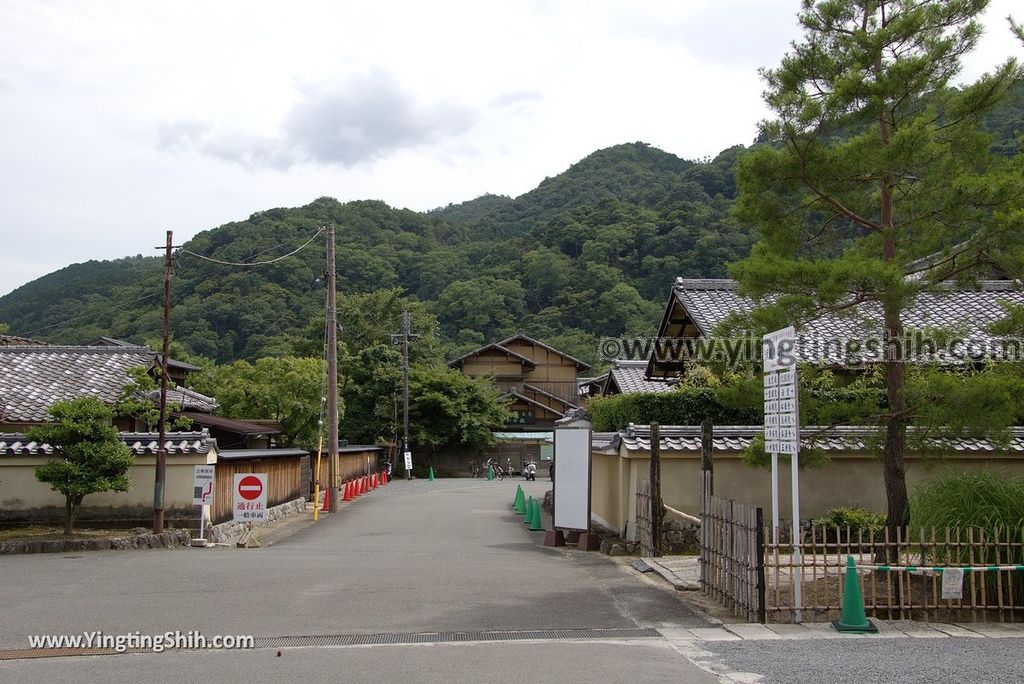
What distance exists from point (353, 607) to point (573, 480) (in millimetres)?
7341

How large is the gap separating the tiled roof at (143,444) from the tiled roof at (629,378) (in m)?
16.7

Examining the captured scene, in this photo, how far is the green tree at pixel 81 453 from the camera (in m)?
16.4

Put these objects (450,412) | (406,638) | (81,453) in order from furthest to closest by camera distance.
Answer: (450,412), (81,453), (406,638)

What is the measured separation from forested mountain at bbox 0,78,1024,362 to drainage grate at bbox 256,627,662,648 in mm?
38358

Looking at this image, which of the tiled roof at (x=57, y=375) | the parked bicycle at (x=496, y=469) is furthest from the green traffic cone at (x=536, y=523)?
the parked bicycle at (x=496, y=469)

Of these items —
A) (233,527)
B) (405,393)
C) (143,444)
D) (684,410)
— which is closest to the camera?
(684,410)

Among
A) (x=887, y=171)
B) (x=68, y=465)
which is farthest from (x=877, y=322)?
(x=68, y=465)

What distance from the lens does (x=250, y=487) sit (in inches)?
763

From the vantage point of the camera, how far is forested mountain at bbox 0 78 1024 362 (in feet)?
197

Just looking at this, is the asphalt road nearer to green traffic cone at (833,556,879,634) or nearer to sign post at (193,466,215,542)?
sign post at (193,466,215,542)

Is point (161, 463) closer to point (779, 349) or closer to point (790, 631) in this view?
point (779, 349)

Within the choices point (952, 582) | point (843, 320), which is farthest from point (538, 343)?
point (952, 582)

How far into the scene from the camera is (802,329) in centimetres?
1112

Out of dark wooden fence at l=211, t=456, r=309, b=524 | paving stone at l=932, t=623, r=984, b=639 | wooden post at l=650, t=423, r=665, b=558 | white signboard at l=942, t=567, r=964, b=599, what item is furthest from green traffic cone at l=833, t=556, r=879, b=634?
dark wooden fence at l=211, t=456, r=309, b=524
